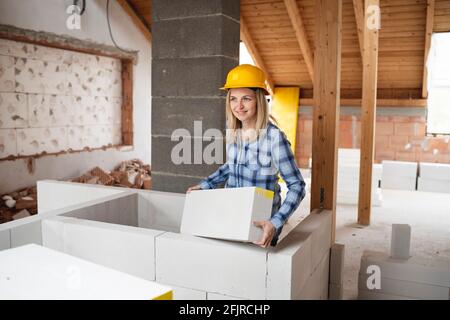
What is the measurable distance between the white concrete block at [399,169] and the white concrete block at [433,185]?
16 cm

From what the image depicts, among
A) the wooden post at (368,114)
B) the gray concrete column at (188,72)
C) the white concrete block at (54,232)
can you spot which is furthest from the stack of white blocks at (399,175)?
the white concrete block at (54,232)

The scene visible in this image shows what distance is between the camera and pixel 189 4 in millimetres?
3693

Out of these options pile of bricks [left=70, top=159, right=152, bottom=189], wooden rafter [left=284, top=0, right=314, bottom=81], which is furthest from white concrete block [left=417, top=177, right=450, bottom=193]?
pile of bricks [left=70, top=159, right=152, bottom=189]

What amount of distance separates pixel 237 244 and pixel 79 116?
5042 millimetres

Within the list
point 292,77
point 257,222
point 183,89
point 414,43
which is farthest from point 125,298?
point 292,77

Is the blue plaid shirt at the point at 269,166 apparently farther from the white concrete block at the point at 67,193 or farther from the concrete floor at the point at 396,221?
the concrete floor at the point at 396,221

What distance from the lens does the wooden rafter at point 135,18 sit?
7.03 m

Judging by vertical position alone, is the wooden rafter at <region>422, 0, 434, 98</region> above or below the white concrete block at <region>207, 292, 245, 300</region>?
above

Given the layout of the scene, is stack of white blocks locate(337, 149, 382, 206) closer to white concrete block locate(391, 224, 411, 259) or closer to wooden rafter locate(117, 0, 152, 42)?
white concrete block locate(391, 224, 411, 259)

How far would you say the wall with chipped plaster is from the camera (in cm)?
537

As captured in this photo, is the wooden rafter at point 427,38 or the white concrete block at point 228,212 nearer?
the white concrete block at point 228,212

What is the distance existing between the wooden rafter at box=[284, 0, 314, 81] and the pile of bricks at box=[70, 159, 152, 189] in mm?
3035

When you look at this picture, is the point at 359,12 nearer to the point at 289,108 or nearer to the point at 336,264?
the point at 289,108
